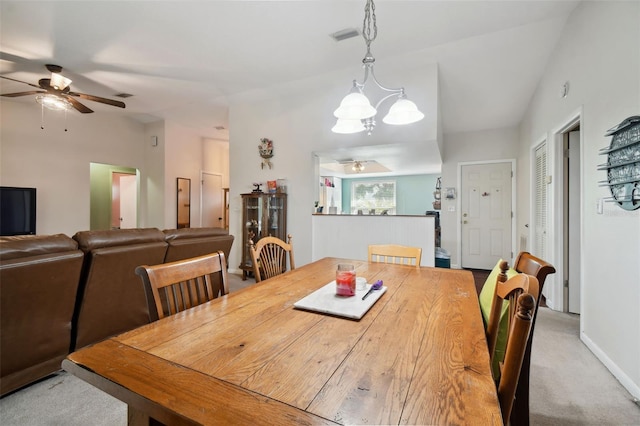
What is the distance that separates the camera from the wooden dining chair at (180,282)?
1072 mm

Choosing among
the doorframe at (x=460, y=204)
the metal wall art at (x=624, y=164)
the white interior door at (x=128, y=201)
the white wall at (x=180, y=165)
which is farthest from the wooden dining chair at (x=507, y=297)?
the white interior door at (x=128, y=201)

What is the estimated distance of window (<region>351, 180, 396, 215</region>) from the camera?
9234 mm

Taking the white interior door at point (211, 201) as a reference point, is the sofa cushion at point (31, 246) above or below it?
below

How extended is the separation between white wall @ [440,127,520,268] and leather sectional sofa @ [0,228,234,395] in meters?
4.74

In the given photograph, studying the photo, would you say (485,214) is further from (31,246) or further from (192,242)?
(31,246)

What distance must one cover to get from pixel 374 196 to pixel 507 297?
28.3 ft

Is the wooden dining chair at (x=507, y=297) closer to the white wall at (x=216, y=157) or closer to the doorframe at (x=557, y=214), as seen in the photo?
the doorframe at (x=557, y=214)

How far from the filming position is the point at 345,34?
2.90 metres

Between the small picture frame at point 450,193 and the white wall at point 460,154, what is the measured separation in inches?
2.0

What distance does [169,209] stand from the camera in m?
5.70

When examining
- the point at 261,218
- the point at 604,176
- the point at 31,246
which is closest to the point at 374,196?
the point at 261,218

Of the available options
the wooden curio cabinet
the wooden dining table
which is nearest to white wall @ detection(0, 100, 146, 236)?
the wooden curio cabinet

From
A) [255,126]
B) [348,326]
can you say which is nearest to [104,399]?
[348,326]

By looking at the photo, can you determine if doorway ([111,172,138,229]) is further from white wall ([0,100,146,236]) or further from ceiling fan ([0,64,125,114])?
ceiling fan ([0,64,125,114])
